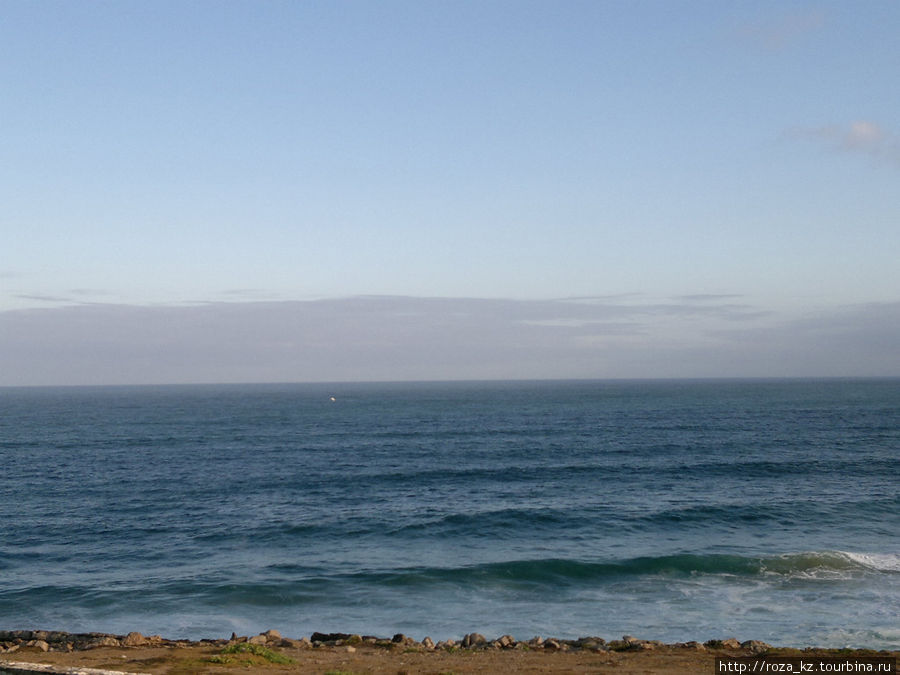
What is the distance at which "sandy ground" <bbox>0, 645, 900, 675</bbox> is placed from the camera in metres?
17.4

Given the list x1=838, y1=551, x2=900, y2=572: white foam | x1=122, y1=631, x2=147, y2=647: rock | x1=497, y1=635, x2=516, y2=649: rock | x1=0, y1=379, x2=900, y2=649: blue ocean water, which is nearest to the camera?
x1=122, y1=631, x2=147, y2=647: rock

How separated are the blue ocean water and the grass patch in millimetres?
5683

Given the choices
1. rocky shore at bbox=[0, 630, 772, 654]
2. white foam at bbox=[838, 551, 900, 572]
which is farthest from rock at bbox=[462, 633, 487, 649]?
white foam at bbox=[838, 551, 900, 572]

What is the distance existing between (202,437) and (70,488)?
38981 millimetres

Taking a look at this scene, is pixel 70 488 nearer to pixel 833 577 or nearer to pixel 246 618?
pixel 246 618

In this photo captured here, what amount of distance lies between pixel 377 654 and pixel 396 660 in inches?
45.7

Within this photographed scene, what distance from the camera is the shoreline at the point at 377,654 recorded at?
57.6 feet

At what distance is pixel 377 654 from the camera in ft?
64.5

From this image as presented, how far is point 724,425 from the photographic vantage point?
103438 millimetres

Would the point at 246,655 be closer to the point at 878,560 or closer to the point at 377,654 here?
the point at 377,654

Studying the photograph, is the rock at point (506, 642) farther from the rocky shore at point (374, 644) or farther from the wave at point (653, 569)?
the wave at point (653, 569)

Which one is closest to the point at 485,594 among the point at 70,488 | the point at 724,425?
the point at 70,488

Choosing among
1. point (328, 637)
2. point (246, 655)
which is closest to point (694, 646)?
point (328, 637)

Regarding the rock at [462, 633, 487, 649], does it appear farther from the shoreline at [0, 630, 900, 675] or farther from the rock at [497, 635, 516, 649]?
the rock at [497, 635, 516, 649]
